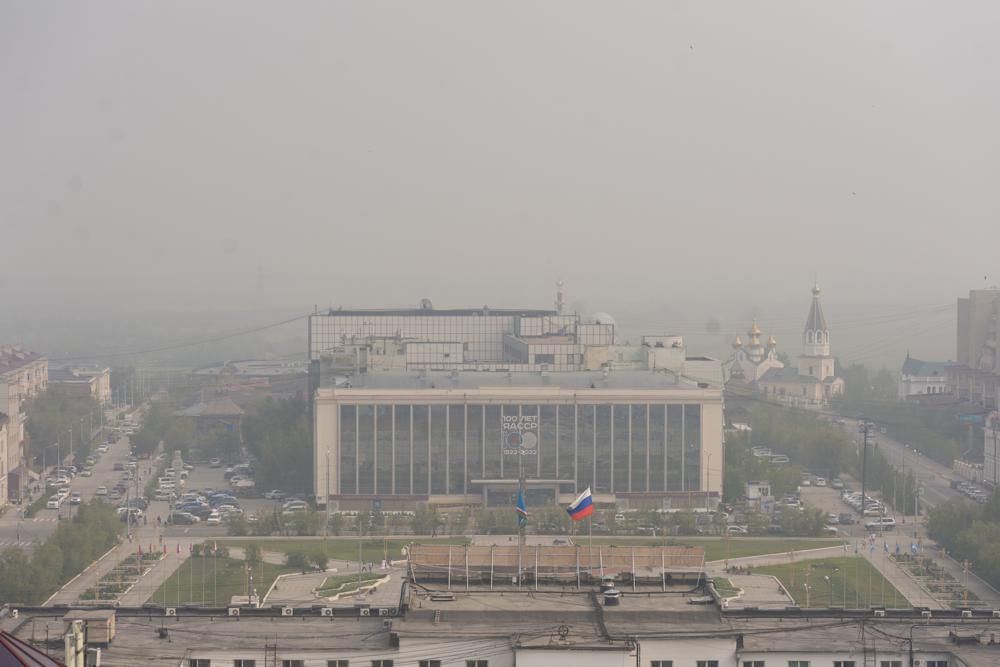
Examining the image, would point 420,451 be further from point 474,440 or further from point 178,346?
point 178,346

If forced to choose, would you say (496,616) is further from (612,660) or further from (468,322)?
(468,322)

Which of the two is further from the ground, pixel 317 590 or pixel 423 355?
pixel 423 355

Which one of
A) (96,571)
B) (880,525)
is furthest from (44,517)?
(880,525)

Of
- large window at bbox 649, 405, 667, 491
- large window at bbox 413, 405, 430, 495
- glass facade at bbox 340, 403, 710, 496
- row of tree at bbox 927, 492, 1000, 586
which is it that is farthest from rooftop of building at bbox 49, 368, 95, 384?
row of tree at bbox 927, 492, 1000, 586

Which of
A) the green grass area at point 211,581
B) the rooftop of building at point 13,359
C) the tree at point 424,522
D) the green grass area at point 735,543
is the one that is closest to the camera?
the green grass area at point 211,581

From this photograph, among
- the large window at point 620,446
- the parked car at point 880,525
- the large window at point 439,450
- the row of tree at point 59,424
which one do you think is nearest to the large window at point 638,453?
the large window at point 620,446

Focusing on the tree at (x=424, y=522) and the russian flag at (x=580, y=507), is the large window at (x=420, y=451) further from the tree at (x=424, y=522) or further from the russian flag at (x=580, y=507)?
the russian flag at (x=580, y=507)

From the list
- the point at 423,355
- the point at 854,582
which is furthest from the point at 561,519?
the point at 423,355
